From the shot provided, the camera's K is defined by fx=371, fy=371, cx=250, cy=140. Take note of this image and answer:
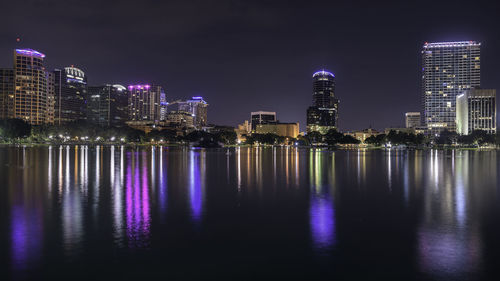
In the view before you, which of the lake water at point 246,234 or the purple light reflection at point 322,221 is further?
the purple light reflection at point 322,221

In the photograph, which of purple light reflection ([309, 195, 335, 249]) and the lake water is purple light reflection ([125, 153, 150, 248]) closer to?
the lake water

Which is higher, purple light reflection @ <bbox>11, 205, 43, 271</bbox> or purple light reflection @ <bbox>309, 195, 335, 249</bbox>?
purple light reflection @ <bbox>11, 205, 43, 271</bbox>

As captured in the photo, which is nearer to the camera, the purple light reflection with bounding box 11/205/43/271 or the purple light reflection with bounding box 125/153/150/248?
the purple light reflection with bounding box 11/205/43/271

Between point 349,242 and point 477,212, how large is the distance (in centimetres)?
868

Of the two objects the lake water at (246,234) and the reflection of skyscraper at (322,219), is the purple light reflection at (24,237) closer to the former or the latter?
the lake water at (246,234)

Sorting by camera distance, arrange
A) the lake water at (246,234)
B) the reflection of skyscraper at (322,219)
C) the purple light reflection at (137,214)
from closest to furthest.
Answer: the lake water at (246,234), the purple light reflection at (137,214), the reflection of skyscraper at (322,219)

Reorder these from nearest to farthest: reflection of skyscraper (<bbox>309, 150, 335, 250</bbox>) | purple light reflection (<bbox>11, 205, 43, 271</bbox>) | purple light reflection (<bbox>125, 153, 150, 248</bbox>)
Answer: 1. purple light reflection (<bbox>11, 205, 43, 271</bbox>)
2. purple light reflection (<bbox>125, 153, 150, 248</bbox>)
3. reflection of skyscraper (<bbox>309, 150, 335, 250</bbox>)

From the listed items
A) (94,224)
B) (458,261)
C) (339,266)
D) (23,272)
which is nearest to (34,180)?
(94,224)

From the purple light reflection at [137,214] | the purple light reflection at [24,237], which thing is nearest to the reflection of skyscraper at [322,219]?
the purple light reflection at [137,214]

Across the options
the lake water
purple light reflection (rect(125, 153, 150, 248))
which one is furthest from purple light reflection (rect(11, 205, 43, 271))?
purple light reflection (rect(125, 153, 150, 248))

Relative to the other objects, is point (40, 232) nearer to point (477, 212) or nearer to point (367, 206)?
point (367, 206)

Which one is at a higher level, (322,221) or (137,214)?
(137,214)

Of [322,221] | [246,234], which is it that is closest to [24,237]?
[246,234]

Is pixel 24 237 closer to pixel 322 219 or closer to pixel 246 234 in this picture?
pixel 246 234
